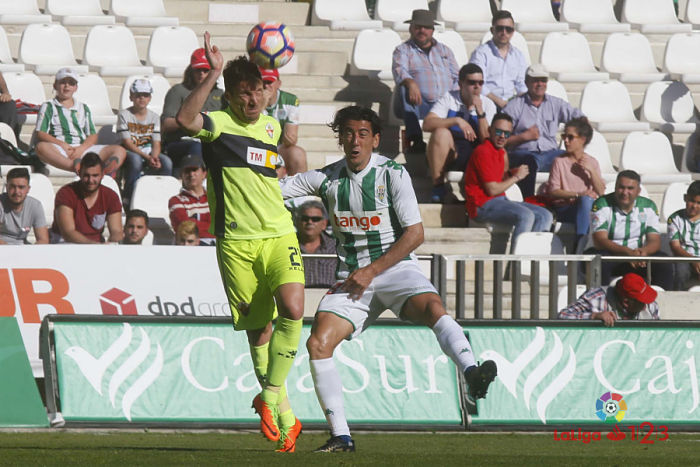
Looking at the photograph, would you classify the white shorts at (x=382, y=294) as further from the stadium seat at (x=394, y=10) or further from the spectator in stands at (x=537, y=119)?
the stadium seat at (x=394, y=10)


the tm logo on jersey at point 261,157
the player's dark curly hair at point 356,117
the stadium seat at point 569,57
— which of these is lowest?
the tm logo on jersey at point 261,157

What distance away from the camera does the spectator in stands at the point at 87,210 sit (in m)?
12.1

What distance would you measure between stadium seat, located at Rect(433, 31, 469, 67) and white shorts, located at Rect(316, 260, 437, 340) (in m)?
8.85

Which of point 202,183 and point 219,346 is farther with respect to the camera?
point 202,183

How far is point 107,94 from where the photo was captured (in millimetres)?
15203

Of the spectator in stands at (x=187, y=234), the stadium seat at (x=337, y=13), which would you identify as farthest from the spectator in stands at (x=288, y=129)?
the stadium seat at (x=337, y=13)

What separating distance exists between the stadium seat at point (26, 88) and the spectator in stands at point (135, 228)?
386cm

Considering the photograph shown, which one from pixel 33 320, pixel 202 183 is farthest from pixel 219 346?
pixel 202 183

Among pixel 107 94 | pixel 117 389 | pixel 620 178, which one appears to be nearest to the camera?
pixel 117 389

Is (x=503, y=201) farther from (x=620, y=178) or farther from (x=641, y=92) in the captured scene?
(x=641, y=92)

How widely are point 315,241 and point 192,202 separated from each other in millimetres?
1407

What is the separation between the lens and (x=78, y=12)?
Answer: 55.5 ft

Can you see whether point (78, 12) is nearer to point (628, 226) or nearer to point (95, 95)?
point (95, 95)

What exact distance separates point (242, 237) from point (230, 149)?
0.54 meters
